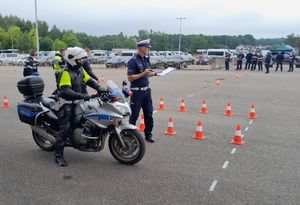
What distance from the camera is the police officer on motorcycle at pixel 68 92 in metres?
5.17

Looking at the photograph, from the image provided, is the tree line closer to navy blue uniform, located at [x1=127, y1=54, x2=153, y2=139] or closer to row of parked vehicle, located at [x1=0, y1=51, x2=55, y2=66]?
row of parked vehicle, located at [x1=0, y1=51, x2=55, y2=66]

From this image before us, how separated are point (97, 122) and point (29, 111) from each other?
49.8 inches

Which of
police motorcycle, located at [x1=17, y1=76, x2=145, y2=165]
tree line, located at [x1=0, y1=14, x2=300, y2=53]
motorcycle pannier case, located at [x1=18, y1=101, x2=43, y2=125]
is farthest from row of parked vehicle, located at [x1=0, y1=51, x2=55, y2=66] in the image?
police motorcycle, located at [x1=17, y1=76, x2=145, y2=165]

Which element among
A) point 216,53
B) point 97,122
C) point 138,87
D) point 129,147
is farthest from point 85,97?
point 216,53

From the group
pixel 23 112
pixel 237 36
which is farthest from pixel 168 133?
pixel 237 36

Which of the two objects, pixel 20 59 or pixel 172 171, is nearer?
pixel 172 171

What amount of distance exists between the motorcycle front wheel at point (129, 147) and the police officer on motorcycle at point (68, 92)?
0.72 metres

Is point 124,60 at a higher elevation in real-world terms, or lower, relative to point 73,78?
lower

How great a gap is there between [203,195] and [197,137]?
2.70m

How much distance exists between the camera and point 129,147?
5.32 m

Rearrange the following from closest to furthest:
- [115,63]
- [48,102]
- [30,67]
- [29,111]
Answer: [29,111]
[48,102]
[30,67]
[115,63]

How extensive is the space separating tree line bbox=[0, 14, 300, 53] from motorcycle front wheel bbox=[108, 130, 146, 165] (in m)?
71.3

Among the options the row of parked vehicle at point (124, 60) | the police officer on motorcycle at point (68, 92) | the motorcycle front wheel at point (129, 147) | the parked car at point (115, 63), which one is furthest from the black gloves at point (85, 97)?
the parked car at point (115, 63)

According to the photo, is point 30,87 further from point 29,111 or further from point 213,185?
point 213,185
